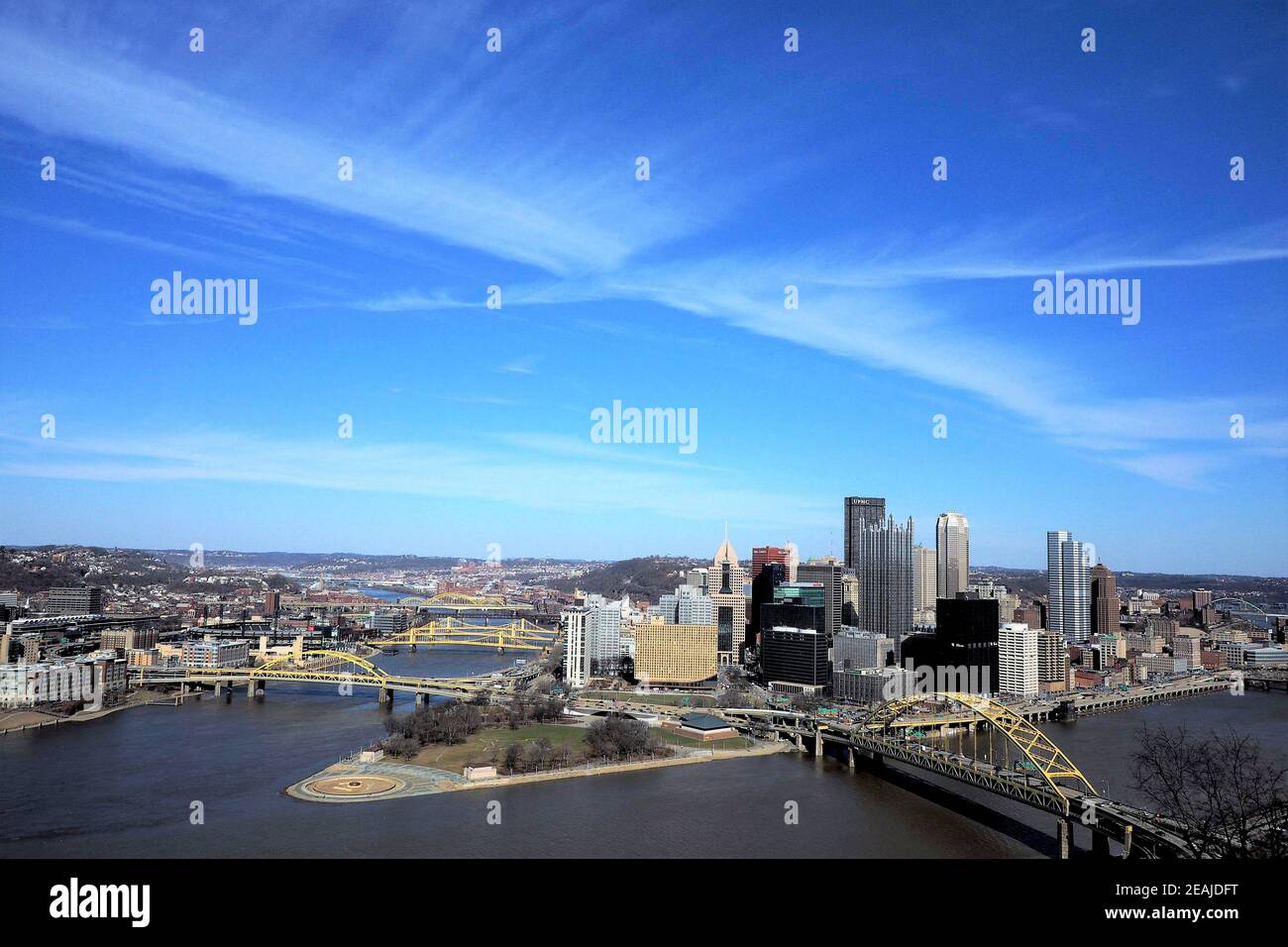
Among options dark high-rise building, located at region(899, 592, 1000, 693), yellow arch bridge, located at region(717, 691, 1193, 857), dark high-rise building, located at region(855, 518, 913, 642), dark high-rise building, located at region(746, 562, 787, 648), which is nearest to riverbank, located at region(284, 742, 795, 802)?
yellow arch bridge, located at region(717, 691, 1193, 857)

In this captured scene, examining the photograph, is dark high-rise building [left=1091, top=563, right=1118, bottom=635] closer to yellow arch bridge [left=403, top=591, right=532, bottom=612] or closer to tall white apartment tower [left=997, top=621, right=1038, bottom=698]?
tall white apartment tower [left=997, top=621, right=1038, bottom=698]

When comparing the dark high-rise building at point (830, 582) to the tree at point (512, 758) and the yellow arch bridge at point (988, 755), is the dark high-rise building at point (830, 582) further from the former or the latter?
the tree at point (512, 758)

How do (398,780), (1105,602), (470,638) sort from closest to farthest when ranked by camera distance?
(398,780)
(1105,602)
(470,638)

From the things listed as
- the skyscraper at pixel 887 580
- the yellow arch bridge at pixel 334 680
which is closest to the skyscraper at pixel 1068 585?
the skyscraper at pixel 887 580

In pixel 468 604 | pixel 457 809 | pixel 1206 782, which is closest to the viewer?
pixel 457 809

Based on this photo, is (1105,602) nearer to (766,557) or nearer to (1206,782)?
(766,557)

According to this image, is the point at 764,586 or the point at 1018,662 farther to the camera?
the point at 764,586

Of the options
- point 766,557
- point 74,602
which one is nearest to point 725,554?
point 766,557

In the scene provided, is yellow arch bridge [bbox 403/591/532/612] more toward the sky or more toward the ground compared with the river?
more toward the ground
